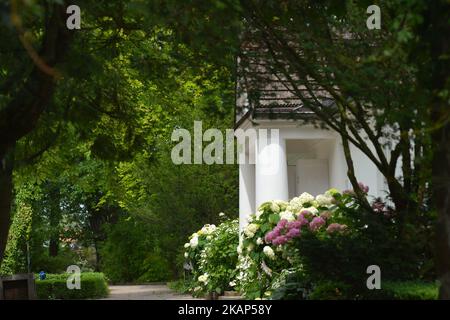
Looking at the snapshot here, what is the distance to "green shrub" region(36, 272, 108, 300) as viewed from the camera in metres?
28.6

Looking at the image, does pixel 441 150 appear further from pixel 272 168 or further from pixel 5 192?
pixel 272 168

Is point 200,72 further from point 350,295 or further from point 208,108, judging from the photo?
point 350,295

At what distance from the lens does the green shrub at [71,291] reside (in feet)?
93.9

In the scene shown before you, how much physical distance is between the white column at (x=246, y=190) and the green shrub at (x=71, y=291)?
950 cm

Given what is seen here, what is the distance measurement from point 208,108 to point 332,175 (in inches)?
412

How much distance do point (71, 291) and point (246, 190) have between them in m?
10.9

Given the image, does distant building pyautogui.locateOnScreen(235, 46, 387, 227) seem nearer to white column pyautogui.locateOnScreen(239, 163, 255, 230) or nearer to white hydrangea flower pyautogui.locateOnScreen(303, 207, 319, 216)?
white column pyautogui.locateOnScreen(239, 163, 255, 230)

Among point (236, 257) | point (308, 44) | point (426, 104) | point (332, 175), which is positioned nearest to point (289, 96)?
point (332, 175)

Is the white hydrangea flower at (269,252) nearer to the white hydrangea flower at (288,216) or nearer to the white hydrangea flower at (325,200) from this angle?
the white hydrangea flower at (288,216)

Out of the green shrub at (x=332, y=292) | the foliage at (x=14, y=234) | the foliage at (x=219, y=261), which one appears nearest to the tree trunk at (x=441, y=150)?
the green shrub at (x=332, y=292)

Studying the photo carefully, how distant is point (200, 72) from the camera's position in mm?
9273

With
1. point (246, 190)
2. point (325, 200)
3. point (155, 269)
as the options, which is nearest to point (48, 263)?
point (155, 269)

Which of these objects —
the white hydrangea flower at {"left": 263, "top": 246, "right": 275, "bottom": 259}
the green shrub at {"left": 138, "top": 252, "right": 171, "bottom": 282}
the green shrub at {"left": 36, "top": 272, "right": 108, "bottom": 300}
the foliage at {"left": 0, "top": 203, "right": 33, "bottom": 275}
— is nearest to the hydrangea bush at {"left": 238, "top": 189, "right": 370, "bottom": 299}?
the white hydrangea flower at {"left": 263, "top": 246, "right": 275, "bottom": 259}

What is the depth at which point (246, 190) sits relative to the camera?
2117 cm
